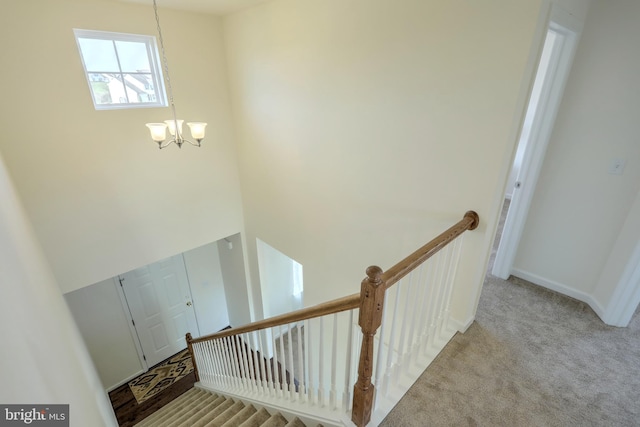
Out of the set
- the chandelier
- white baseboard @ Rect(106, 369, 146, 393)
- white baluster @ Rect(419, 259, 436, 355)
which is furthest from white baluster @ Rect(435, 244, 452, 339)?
white baseboard @ Rect(106, 369, 146, 393)

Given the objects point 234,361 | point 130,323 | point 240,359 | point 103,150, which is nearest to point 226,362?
point 234,361

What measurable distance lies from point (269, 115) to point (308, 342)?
262cm

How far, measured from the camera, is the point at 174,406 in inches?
164

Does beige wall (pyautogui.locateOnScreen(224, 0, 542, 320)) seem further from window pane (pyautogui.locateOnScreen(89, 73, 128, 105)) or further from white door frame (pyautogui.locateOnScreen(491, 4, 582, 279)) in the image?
window pane (pyautogui.locateOnScreen(89, 73, 128, 105))

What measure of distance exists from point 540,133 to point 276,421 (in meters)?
2.91

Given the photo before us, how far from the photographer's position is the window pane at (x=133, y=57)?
10.7ft

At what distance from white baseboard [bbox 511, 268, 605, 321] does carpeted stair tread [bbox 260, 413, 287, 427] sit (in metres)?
2.47

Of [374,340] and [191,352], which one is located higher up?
[374,340]

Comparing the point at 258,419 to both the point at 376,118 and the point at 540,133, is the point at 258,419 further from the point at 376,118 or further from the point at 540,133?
the point at 540,133

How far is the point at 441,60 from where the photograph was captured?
1998mm

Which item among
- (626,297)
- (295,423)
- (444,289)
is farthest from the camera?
(626,297)

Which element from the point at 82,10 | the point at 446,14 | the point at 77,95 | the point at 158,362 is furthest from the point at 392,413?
the point at 158,362

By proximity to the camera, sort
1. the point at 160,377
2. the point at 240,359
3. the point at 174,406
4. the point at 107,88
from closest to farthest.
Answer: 1. the point at 240,359
2. the point at 107,88
3. the point at 174,406
4. the point at 160,377

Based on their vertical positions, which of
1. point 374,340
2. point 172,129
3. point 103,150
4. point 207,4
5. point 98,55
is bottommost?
point 374,340
